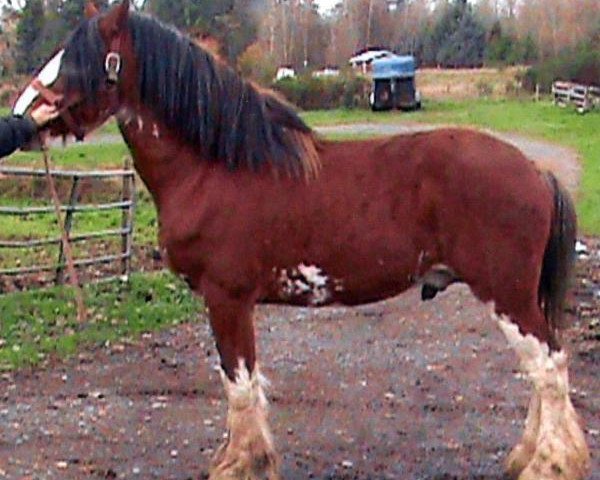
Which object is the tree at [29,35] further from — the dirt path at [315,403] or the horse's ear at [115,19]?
the horse's ear at [115,19]

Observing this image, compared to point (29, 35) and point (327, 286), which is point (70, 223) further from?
point (29, 35)

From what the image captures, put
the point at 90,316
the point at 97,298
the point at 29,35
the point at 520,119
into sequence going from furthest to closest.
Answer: the point at 29,35 → the point at 520,119 → the point at 97,298 → the point at 90,316

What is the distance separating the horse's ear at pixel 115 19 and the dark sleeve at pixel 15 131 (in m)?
0.48

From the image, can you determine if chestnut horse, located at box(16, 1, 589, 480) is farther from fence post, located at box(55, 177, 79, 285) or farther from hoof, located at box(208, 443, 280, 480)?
fence post, located at box(55, 177, 79, 285)

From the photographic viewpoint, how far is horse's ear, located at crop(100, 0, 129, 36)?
167 inches

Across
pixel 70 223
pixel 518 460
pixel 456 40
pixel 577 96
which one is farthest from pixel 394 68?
pixel 518 460

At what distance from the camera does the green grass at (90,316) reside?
7043 millimetres

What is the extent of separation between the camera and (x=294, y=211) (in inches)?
168

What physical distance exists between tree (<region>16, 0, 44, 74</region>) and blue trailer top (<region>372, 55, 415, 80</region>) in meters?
12.4

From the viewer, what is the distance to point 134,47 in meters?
4.31

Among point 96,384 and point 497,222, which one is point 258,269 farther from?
point 96,384

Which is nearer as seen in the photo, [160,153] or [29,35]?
[160,153]

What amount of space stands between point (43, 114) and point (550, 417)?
2334 millimetres

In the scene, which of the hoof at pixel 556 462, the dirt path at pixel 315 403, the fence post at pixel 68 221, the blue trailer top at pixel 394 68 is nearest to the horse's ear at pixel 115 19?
the dirt path at pixel 315 403
